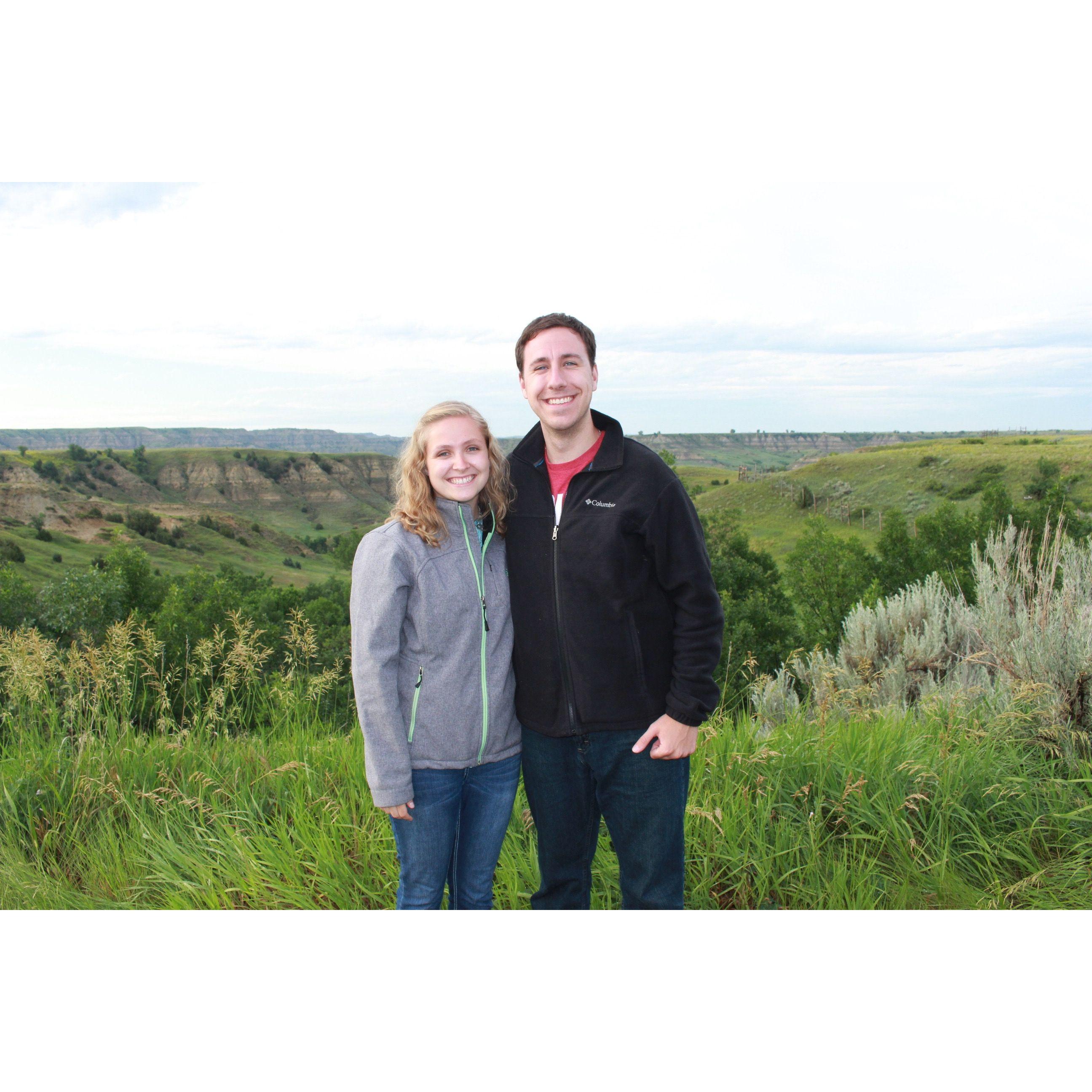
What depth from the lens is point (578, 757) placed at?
5.91 ft

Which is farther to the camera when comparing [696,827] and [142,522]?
[142,522]

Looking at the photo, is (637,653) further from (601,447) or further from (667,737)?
(601,447)

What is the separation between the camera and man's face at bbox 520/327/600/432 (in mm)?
1769

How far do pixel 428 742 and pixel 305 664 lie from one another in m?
2.24

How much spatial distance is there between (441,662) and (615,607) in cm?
43

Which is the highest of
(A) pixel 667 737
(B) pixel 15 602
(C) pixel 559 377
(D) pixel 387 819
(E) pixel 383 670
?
(C) pixel 559 377

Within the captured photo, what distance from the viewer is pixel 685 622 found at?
1.74 m

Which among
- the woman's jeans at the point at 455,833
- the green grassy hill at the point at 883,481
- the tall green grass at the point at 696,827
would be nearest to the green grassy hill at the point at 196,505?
the green grassy hill at the point at 883,481

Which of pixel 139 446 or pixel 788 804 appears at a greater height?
pixel 139 446

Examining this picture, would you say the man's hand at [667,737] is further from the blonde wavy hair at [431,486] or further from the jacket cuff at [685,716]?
the blonde wavy hair at [431,486]

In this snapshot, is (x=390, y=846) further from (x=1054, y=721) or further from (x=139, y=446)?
(x=139, y=446)

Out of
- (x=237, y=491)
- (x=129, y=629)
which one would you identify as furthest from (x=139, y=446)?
(x=129, y=629)

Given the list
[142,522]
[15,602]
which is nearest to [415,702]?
[15,602]

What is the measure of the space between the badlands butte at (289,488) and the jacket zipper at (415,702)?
52.2 ft
